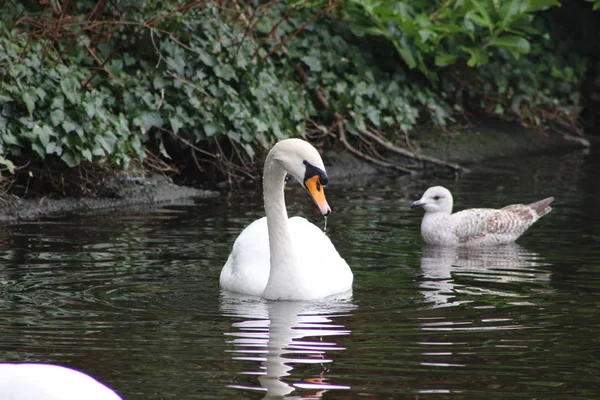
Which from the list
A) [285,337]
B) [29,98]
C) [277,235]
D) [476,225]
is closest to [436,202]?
[476,225]

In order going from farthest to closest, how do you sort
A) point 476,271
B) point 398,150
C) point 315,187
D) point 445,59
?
1. point 445,59
2. point 398,150
3. point 476,271
4. point 315,187

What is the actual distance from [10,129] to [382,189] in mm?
4109

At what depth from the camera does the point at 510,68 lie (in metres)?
17.1

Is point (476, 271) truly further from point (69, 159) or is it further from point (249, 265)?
point (69, 159)

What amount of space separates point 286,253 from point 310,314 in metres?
0.56

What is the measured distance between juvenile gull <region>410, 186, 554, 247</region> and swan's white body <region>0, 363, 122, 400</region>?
6696 millimetres

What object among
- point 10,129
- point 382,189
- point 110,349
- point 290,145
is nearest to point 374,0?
point 382,189

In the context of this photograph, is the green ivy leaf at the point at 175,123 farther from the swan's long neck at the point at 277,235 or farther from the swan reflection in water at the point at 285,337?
the swan reflection in water at the point at 285,337

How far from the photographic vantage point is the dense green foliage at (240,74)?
10.8 meters

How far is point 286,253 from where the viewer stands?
278 inches

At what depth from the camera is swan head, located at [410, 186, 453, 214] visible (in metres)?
10.3

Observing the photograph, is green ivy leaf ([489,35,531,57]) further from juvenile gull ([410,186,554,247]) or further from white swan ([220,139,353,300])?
white swan ([220,139,353,300])

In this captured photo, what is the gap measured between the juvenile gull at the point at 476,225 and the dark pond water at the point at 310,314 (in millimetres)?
180

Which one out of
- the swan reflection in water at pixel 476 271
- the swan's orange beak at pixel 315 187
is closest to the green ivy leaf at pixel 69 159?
the swan reflection in water at pixel 476 271
